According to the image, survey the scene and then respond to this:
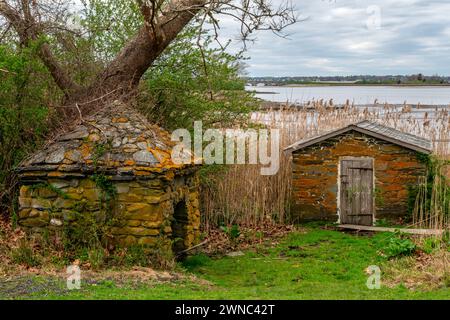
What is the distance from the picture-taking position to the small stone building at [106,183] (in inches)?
368

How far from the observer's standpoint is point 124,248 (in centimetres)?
934

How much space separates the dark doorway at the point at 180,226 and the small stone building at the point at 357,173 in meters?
4.88

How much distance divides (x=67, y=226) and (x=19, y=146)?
2217mm

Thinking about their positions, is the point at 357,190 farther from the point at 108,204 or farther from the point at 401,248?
the point at 108,204

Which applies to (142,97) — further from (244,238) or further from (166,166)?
(244,238)

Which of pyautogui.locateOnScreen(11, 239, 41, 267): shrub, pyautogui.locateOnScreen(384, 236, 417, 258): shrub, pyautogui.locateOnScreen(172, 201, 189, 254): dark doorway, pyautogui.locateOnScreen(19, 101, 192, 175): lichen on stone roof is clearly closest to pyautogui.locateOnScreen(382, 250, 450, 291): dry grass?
pyautogui.locateOnScreen(384, 236, 417, 258): shrub

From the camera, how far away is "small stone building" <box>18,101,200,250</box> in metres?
9.36

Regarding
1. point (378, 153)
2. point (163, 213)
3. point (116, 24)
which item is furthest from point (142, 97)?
point (378, 153)

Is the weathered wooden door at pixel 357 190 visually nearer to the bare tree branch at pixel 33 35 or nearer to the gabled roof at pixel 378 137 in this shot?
the gabled roof at pixel 378 137

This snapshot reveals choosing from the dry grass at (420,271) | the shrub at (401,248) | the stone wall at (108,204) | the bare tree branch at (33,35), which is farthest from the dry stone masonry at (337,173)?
the stone wall at (108,204)

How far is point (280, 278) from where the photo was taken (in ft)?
33.3

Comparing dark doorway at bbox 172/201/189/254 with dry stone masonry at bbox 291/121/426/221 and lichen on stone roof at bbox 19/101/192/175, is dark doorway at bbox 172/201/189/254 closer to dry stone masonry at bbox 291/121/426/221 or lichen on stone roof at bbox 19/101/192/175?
lichen on stone roof at bbox 19/101/192/175

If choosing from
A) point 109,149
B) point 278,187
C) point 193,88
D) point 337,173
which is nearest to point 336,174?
point 337,173

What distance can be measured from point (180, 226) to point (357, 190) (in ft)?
18.7
